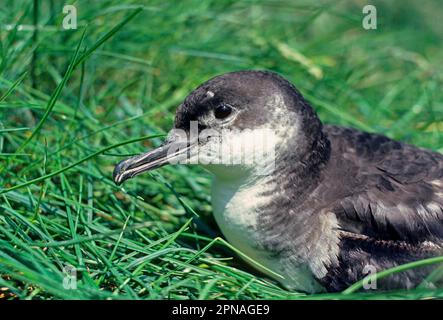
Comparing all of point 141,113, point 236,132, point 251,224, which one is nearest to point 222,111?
point 236,132

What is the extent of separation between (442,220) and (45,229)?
1517 millimetres

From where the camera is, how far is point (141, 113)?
12.2ft

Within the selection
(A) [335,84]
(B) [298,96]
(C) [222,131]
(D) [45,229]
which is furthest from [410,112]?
(D) [45,229]

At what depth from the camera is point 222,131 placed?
2854mm

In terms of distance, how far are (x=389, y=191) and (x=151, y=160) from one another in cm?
95

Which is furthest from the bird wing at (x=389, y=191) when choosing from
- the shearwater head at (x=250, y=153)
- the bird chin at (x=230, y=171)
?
the bird chin at (x=230, y=171)

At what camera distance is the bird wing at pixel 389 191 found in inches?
110

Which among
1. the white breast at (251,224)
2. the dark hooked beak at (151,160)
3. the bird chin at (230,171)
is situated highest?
the dark hooked beak at (151,160)

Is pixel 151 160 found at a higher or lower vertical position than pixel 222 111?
lower

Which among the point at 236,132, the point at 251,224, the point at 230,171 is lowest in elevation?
the point at 251,224

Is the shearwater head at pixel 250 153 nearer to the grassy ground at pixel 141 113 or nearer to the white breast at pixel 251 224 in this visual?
the white breast at pixel 251 224

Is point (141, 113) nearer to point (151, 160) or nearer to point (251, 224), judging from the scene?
point (151, 160)

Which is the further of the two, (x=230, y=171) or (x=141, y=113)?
(x=141, y=113)
